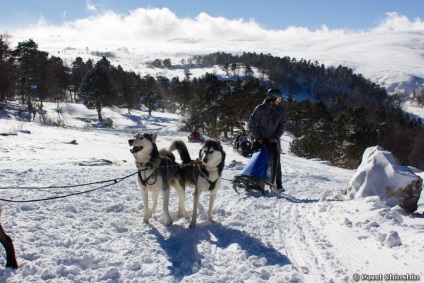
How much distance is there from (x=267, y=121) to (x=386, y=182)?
8.69ft

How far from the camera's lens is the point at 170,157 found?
5.38 metres

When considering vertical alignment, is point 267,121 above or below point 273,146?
above

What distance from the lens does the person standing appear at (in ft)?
23.8

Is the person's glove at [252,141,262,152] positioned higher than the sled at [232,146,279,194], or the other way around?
the person's glove at [252,141,262,152]

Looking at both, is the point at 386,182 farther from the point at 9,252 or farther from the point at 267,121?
the point at 9,252

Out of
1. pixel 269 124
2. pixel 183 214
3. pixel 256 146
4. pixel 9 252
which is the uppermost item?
pixel 269 124

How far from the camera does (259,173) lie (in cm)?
715

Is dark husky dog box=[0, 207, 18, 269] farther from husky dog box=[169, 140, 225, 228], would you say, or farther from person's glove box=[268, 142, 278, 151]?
person's glove box=[268, 142, 278, 151]

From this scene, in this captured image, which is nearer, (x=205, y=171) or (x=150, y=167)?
(x=150, y=167)

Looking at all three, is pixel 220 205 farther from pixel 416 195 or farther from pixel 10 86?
pixel 10 86

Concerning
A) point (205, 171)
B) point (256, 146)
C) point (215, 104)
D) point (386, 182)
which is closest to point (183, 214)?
point (205, 171)

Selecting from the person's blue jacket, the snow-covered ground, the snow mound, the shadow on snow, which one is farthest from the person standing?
the shadow on snow

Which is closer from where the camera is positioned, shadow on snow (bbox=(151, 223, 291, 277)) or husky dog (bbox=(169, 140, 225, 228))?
shadow on snow (bbox=(151, 223, 291, 277))

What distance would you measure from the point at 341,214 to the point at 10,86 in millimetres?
45764
